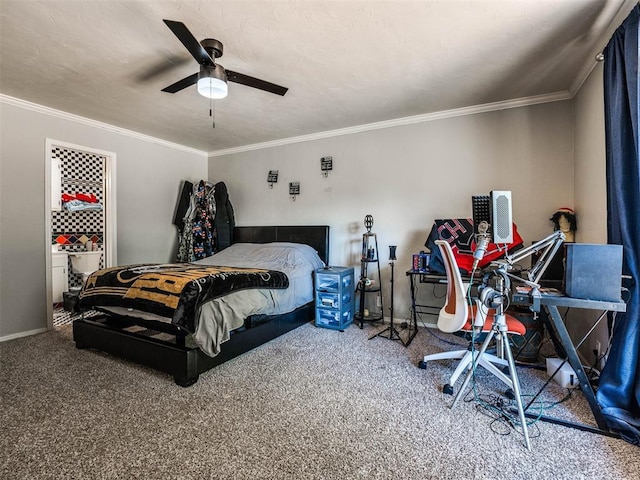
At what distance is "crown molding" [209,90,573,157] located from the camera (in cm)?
307

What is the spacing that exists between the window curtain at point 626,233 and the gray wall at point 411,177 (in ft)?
4.13

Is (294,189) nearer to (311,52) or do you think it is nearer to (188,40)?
(311,52)

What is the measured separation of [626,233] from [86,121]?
510 centimetres

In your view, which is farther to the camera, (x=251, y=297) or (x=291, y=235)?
(x=291, y=235)

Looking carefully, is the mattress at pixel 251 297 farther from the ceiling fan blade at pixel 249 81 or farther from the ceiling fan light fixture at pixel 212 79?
the ceiling fan blade at pixel 249 81

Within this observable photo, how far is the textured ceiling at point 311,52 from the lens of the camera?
1889 millimetres

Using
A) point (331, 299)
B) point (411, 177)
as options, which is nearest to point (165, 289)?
point (331, 299)

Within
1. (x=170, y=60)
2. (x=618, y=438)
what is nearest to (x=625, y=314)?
(x=618, y=438)

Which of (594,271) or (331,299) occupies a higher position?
(594,271)

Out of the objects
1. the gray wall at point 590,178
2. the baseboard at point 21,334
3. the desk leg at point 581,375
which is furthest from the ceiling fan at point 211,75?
the baseboard at point 21,334

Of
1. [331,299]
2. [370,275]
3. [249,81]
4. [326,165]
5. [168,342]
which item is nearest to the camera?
[249,81]

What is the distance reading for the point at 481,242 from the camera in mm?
1805

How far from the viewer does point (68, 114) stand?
353cm

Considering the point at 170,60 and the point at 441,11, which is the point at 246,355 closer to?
the point at 170,60
